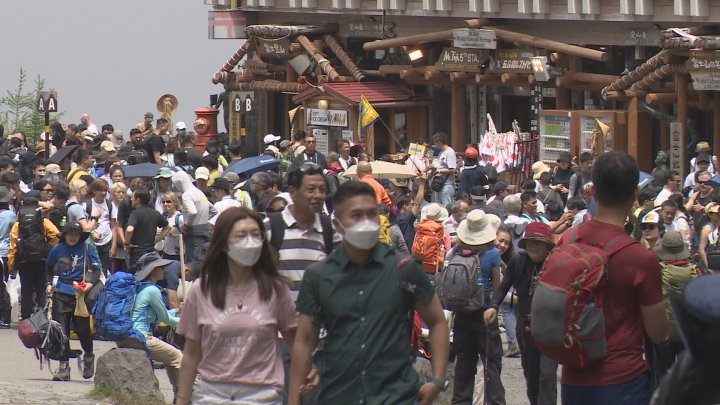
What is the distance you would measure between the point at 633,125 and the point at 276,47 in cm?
1209

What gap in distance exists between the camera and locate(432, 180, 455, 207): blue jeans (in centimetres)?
2314

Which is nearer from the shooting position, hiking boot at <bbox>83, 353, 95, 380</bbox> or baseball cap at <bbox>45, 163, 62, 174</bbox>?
hiking boot at <bbox>83, 353, 95, 380</bbox>

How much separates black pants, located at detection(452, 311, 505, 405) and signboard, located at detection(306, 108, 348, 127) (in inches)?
816

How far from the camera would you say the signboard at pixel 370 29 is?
34312 mm

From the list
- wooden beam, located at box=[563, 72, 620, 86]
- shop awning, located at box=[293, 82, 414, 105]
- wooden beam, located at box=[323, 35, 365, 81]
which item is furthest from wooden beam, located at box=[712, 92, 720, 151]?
wooden beam, located at box=[323, 35, 365, 81]

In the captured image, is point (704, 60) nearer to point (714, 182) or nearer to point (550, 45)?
point (550, 45)

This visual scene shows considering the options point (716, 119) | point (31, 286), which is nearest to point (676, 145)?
point (716, 119)

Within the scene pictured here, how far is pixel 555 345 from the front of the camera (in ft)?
19.5

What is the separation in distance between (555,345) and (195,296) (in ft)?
5.24

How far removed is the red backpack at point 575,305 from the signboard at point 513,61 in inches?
910

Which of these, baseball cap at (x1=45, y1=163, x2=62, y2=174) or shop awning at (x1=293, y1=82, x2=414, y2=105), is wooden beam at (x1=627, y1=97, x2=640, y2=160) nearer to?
shop awning at (x1=293, y1=82, x2=414, y2=105)

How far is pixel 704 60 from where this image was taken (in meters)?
23.1

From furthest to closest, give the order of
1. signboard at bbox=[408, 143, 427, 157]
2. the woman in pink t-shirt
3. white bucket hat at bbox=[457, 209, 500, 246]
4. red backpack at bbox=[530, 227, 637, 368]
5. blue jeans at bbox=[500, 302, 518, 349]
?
signboard at bbox=[408, 143, 427, 157]
blue jeans at bbox=[500, 302, 518, 349]
white bucket hat at bbox=[457, 209, 500, 246]
the woman in pink t-shirt
red backpack at bbox=[530, 227, 637, 368]

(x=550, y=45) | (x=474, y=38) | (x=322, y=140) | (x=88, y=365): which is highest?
(x=474, y=38)
